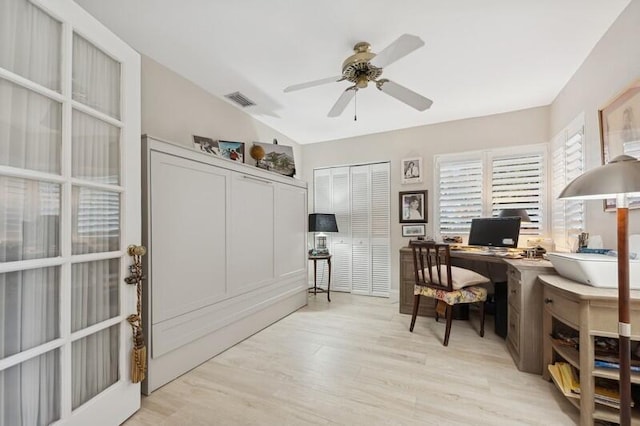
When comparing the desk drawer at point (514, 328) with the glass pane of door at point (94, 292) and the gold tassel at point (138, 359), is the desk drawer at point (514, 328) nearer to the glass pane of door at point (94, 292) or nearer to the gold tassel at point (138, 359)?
the gold tassel at point (138, 359)

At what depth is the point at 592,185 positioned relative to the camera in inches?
48.8

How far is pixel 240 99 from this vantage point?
2.98m

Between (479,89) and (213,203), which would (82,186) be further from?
(479,89)

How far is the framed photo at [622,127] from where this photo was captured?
1.60 m

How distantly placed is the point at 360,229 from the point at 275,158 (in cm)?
178

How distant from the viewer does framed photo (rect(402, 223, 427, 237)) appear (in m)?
3.81

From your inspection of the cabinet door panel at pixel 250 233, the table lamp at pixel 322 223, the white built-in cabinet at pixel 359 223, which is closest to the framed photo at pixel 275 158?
the cabinet door panel at pixel 250 233

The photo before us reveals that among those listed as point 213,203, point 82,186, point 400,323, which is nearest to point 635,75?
point 400,323

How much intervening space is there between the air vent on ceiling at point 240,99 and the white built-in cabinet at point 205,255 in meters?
0.84

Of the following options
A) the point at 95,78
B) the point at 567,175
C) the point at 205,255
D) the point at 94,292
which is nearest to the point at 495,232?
the point at 567,175

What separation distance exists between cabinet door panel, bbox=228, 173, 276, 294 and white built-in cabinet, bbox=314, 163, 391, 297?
1.59m

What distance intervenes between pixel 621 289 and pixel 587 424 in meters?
0.86

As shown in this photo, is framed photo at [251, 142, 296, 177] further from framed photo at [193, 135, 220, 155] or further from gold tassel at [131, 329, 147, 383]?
gold tassel at [131, 329, 147, 383]

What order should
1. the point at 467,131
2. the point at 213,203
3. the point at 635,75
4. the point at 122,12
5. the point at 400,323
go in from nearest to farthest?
the point at 635,75 → the point at 122,12 → the point at 213,203 → the point at 400,323 → the point at 467,131
